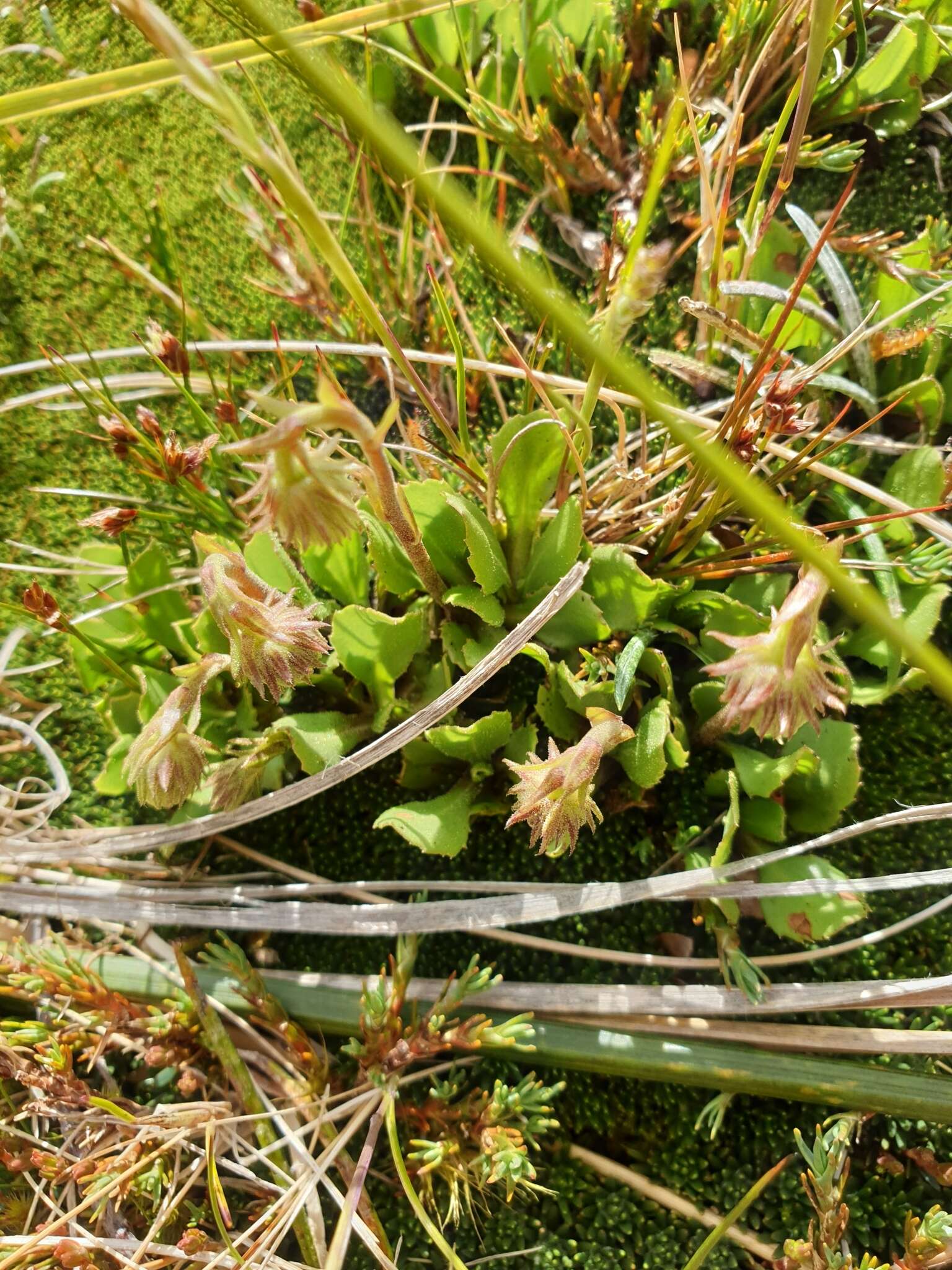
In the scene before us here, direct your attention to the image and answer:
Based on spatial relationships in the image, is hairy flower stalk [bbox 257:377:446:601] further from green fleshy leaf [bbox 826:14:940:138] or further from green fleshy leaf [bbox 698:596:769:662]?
green fleshy leaf [bbox 826:14:940:138]

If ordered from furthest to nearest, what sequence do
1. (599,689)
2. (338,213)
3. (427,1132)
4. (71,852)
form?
(338,213), (71,852), (427,1132), (599,689)

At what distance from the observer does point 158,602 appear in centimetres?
124

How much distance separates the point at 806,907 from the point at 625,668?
1.30ft

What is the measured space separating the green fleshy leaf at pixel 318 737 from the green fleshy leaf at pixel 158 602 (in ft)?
0.88

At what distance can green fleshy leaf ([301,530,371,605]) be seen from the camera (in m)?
1.14

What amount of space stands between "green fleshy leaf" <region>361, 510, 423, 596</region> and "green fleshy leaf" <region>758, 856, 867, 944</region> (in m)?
0.62

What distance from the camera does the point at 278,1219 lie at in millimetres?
1076

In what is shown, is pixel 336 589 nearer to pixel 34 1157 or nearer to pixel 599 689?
pixel 599 689

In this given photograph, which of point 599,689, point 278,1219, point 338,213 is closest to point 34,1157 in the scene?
point 278,1219

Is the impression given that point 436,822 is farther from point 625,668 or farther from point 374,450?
point 374,450

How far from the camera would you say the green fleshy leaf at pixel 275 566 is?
A: 1.13 metres

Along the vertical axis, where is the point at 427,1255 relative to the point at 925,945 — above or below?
below

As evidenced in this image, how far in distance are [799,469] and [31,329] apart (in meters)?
1.42

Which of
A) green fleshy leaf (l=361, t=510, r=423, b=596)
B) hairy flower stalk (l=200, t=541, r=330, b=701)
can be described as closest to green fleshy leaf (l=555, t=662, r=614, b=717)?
green fleshy leaf (l=361, t=510, r=423, b=596)
